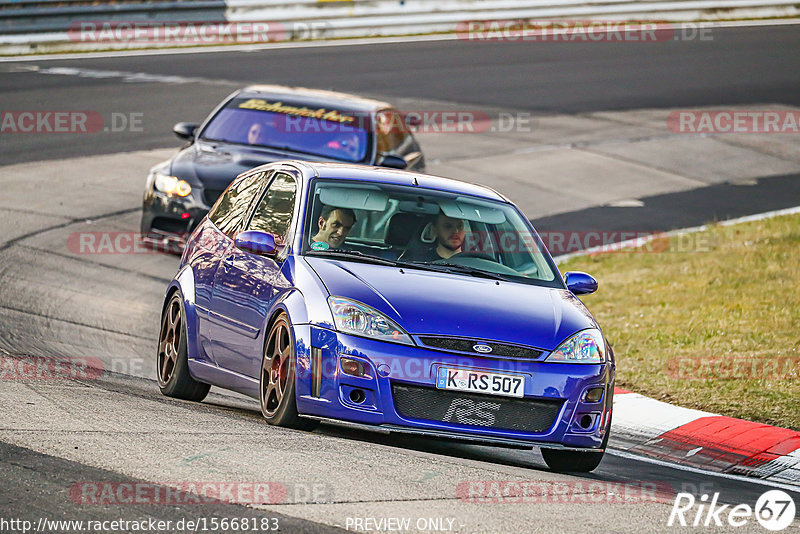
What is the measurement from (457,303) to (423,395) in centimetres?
62

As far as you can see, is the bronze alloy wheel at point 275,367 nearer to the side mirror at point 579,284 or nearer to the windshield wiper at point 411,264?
the windshield wiper at point 411,264

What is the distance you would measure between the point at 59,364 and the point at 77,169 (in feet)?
30.5

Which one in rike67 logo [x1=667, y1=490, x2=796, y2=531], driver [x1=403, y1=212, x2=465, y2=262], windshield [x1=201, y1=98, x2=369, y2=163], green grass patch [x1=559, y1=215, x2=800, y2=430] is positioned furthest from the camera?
windshield [x1=201, y1=98, x2=369, y2=163]

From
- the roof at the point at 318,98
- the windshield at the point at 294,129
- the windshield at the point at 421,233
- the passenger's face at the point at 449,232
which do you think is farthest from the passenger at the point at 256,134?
the passenger's face at the point at 449,232

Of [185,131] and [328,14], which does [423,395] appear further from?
[328,14]

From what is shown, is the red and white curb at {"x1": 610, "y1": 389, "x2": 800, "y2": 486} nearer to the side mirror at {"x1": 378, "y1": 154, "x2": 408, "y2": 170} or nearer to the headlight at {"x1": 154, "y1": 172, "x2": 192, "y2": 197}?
the side mirror at {"x1": 378, "y1": 154, "x2": 408, "y2": 170}

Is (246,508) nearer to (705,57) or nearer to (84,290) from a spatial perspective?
(84,290)

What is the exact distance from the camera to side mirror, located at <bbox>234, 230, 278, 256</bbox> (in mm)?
7988

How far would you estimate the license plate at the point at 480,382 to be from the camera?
7.15m

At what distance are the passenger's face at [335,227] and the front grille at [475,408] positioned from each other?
4.27 feet

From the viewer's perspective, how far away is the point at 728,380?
35.7 ft

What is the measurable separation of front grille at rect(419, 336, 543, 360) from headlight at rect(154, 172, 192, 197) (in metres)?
6.88

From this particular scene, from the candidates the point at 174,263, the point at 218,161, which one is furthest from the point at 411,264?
the point at 174,263

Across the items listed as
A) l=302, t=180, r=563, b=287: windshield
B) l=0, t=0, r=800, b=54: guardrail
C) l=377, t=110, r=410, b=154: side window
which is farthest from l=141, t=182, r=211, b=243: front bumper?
l=0, t=0, r=800, b=54: guardrail
